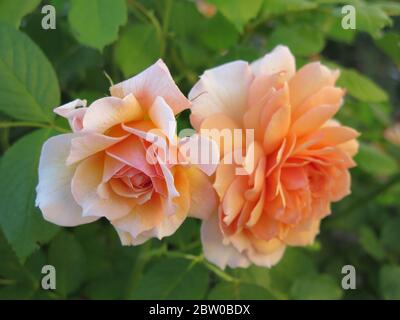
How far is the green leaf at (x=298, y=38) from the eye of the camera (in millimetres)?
783

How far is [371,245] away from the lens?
1.07 m

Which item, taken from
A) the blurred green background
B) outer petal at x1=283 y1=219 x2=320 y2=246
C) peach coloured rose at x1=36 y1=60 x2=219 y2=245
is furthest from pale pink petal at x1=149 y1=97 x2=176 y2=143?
outer petal at x1=283 y1=219 x2=320 y2=246

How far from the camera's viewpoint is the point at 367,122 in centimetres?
106

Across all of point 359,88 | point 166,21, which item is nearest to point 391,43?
point 359,88

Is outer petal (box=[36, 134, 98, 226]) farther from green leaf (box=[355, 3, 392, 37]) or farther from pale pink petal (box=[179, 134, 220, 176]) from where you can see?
green leaf (box=[355, 3, 392, 37])

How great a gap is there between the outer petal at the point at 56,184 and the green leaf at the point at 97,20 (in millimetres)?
145

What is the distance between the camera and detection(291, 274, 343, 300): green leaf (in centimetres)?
84

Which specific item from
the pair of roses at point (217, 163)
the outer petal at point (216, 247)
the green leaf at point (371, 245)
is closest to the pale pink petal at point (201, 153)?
the pair of roses at point (217, 163)

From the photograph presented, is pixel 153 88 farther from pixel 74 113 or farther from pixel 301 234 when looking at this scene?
pixel 301 234

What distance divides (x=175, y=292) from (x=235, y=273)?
3.4 inches

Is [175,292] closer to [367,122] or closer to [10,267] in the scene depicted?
[10,267]

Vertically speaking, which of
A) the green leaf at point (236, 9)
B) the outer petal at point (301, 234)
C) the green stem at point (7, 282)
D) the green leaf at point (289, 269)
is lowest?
the green leaf at point (289, 269)

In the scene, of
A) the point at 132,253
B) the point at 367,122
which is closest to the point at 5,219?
the point at 132,253

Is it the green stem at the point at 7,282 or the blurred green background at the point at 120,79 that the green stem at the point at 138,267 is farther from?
the green stem at the point at 7,282
